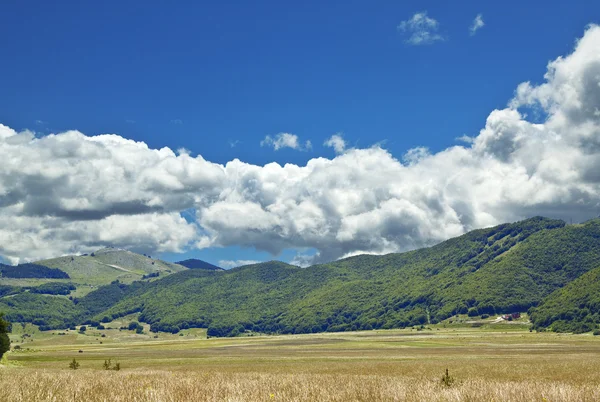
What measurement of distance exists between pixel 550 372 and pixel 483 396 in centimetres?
5149

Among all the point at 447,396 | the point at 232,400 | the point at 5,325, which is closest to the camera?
the point at 232,400

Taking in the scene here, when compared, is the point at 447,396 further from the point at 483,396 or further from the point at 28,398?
the point at 28,398

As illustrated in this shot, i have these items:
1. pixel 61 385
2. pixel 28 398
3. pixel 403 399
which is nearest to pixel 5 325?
→ pixel 61 385

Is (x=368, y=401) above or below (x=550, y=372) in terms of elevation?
above

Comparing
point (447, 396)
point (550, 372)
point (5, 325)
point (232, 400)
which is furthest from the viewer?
point (5, 325)

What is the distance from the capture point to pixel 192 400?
19453 mm

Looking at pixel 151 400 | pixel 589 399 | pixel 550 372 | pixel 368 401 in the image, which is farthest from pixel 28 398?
pixel 550 372

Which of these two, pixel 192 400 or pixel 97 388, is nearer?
pixel 192 400

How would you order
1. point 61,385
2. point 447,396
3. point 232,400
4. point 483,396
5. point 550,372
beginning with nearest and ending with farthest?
point 232,400 → point 447,396 → point 483,396 → point 61,385 → point 550,372

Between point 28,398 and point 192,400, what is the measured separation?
235 inches

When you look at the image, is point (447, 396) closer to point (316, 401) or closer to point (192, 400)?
point (316, 401)

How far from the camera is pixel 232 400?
56.4 ft

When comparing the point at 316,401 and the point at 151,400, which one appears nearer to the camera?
the point at 151,400

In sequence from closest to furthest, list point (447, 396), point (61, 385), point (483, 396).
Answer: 1. point (447, 396)
2. point (483, 396)
3. point (61, 385)
